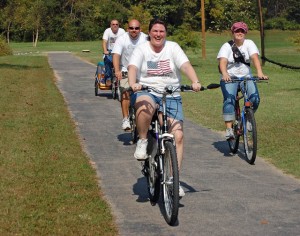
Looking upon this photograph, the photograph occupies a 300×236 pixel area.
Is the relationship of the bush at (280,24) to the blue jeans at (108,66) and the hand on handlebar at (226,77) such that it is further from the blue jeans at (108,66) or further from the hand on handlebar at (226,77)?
the blue jeans at (108,66)

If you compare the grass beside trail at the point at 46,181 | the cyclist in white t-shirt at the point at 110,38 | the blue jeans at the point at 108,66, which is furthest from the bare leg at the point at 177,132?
the blue jeans at the point at 108,66

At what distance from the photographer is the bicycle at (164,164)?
6.65m

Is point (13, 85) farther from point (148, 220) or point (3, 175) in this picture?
point (148, 220)

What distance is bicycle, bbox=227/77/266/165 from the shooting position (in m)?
10.2

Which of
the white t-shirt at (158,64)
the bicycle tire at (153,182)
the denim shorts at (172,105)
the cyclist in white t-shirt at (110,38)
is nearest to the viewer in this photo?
the bicycle tire at (153,182)

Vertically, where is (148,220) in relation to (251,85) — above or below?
below

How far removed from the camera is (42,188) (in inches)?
321

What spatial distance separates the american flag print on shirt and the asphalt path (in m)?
1.35

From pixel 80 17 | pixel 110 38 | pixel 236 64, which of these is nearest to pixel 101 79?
pixel 110 38

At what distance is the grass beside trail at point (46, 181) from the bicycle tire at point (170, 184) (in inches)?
21.0

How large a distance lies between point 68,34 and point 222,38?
20013 millimetres

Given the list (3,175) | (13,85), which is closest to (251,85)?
(3,175)

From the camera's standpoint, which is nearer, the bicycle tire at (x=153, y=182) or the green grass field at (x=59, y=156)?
the green grass field at (x=59, y=156)

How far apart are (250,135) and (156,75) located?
3.03m
